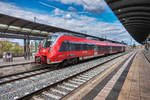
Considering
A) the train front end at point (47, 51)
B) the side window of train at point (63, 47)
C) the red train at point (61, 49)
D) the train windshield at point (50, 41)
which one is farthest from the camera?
the side window of train at point (63, 47)

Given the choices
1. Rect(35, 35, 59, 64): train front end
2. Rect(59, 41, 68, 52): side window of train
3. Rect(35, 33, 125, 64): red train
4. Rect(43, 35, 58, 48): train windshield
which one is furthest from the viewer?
Rect(59, 41, 68, 52): side window of train

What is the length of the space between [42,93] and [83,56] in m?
9.00

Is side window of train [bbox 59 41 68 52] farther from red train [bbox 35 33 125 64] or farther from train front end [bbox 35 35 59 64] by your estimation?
train front end [bbox 35 35 59 64]

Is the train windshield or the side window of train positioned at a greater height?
the train windshield

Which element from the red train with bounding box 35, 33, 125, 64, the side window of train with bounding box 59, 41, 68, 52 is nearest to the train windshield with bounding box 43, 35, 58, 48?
the red train with bounding box 35, 33, 125, 64

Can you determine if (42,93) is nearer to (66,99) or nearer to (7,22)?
(66,99)

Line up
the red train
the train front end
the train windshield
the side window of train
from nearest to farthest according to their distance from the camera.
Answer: the train front end, the red train, the train windshield, the side window of train

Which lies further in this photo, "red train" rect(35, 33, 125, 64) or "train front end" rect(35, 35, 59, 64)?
"red train" rect(35, 33, 125, 64)

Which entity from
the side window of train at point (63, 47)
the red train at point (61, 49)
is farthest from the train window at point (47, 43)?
the side window of train at point (63, 47)

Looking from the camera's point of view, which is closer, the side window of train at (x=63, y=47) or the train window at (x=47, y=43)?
the train window at (x=47, y=43)

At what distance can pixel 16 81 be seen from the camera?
247 inches

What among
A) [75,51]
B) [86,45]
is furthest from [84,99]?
[86,45]

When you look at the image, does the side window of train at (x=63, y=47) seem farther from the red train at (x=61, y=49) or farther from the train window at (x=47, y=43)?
the train window at (x=47, y=43)

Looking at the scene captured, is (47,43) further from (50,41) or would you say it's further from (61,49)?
(61,49)
